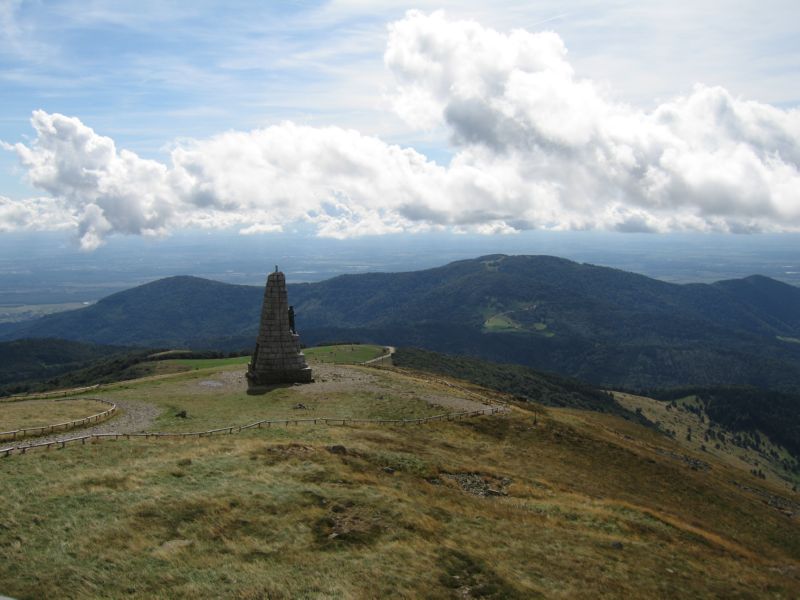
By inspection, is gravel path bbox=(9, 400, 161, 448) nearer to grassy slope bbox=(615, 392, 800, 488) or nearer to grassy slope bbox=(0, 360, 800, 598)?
grassy slope bbox=(0, 360, 800, 598)

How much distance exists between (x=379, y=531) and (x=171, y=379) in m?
42.2

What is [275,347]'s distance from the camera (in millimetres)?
52219

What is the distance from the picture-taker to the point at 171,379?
56.6m

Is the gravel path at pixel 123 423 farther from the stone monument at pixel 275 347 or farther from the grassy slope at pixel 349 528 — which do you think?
the stone monument at pixel 275 347

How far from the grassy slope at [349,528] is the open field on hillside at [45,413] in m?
7.65

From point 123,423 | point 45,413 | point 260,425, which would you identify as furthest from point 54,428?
point 260,425

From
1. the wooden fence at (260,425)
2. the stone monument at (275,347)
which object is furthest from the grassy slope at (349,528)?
the stone monument at (275,347)

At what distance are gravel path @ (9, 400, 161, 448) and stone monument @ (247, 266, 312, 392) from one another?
11447 millimetres

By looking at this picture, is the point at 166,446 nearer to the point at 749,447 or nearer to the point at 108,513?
the point at 108,513

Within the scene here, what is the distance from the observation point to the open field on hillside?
32344mm

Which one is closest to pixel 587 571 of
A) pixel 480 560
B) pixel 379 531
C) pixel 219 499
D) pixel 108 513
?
pixel 480 560

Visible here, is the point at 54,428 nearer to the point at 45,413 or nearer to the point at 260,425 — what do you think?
the point at 45,413

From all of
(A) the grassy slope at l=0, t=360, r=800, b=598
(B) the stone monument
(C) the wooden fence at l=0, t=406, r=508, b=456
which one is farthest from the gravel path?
(B) the stone monument

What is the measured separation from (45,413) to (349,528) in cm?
2629
